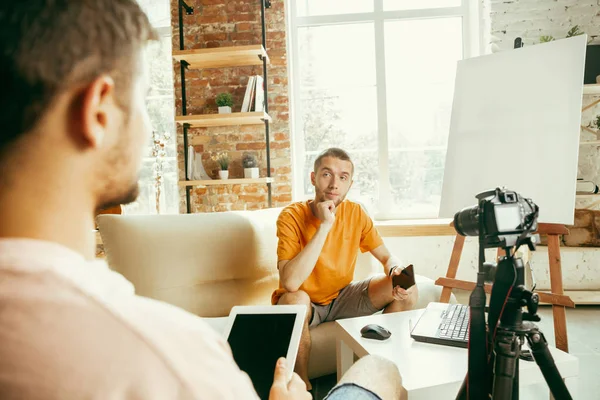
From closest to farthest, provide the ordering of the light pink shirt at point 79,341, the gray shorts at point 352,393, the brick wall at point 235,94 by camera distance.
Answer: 1. the light pink shirt at point 79,341
2. the gray shorts at point 352,393
3. the brick wall at point 235,94

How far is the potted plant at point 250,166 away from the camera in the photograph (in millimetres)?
3254

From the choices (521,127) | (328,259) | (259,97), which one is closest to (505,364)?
(328,259)

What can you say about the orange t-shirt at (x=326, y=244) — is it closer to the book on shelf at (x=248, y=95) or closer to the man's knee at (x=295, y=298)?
the man's knee at (x=295, y=298)

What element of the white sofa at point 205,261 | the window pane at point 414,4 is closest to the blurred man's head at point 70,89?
the white sofa at point 205,261

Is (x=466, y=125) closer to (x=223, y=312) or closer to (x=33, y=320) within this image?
(x=223, y=312)

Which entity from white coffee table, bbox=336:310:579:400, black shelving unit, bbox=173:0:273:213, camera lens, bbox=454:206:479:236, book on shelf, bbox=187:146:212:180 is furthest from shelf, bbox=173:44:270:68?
camera lens, bbox=454:206:479:236

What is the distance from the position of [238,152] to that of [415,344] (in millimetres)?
2467

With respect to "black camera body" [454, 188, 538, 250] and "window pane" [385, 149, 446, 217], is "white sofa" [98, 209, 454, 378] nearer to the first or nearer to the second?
"black camera body" [454, 188, 538, 250]

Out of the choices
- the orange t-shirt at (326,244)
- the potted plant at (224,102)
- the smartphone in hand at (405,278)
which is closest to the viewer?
the smartphone in hand at (405,278)

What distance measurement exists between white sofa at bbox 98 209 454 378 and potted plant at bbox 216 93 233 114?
1.38m

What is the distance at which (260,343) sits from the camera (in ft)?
3.81

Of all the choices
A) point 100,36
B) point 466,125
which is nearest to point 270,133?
point 466,125

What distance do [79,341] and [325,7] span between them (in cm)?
391

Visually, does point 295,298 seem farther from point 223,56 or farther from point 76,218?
point 223,56
